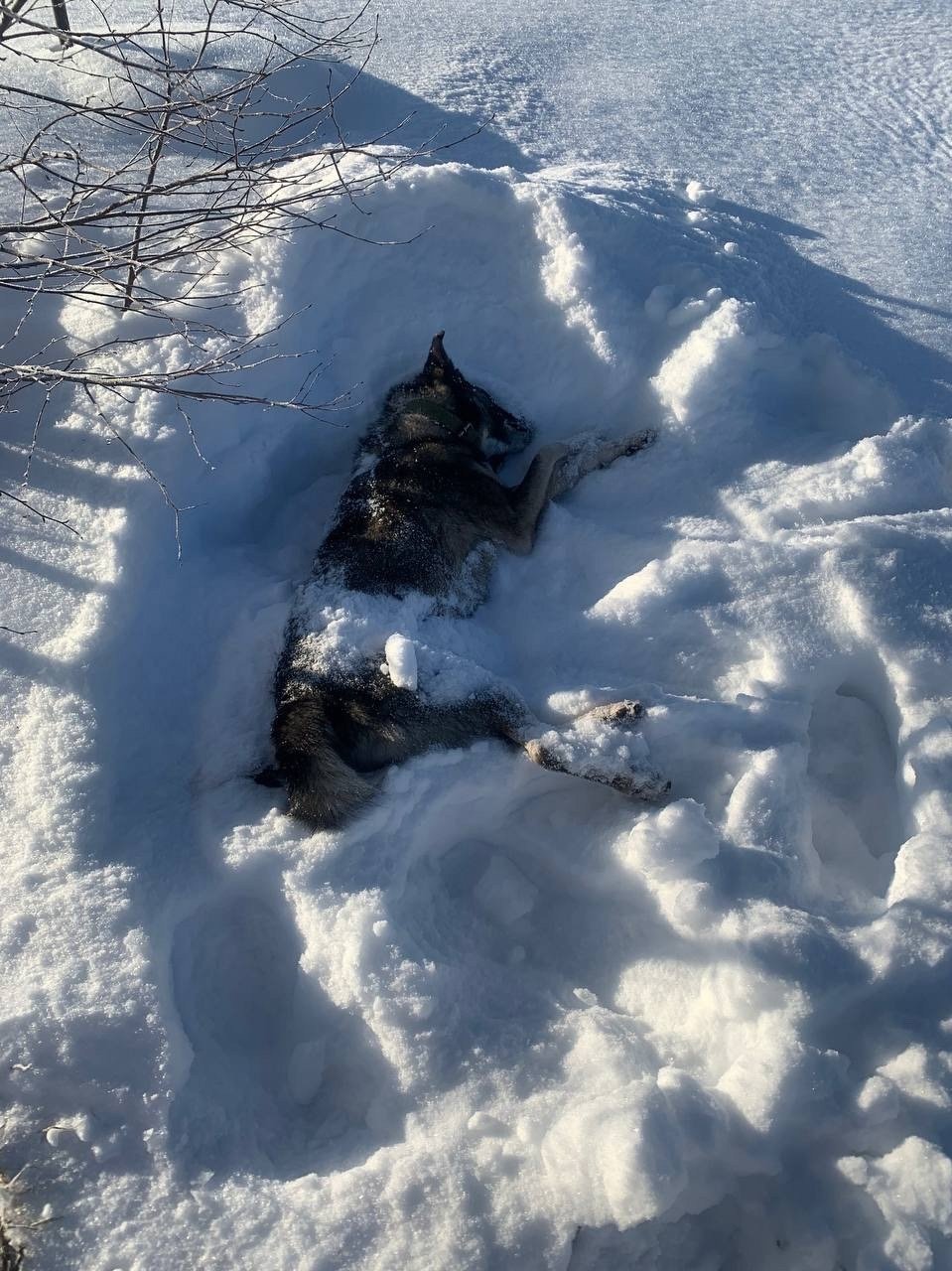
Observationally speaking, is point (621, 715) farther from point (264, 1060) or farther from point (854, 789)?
point (264, 1060)

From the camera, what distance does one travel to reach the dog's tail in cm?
330

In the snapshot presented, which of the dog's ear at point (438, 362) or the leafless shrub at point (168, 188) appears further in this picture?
the dog's ear at point (438, 362)

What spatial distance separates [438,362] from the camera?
455 cm

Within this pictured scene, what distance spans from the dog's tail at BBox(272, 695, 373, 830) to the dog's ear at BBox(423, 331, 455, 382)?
2.03 m

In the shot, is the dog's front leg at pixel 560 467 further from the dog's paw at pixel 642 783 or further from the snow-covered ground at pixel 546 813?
the dog's paw at pixel 642 783

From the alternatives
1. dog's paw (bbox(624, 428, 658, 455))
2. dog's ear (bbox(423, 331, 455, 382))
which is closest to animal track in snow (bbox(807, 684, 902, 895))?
dog's paw (bbox(624, 428, 658, 455))

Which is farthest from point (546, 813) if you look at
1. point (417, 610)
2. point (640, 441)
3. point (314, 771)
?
point (640, 441)

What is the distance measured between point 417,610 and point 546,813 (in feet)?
3.70

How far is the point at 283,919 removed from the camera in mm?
3176

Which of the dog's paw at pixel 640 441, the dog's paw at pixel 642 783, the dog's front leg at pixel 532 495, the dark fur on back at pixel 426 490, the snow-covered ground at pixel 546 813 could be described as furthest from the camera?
the dog's paw at pixel 640 441

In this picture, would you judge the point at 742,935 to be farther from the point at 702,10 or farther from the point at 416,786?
the point at 702,10

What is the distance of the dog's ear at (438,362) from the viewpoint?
14.7ft

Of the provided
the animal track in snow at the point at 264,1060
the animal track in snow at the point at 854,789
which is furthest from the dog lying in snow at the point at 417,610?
the animal track in snow at the point at 854,789

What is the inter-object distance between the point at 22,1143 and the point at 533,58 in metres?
7.63
